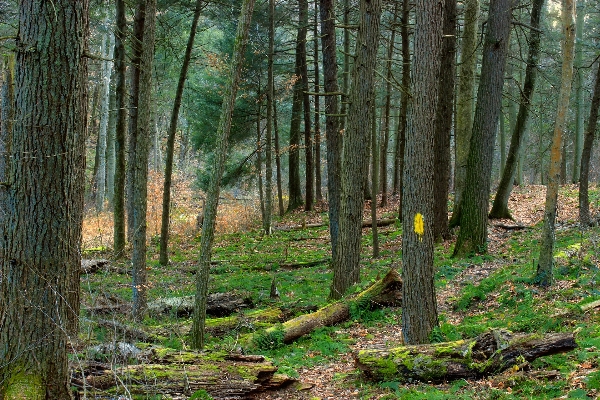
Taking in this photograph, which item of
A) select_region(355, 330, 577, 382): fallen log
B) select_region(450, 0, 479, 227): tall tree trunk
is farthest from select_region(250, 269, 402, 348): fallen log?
select_region(450, 0, 479, 227): tall tree trunk

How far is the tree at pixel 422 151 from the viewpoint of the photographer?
6.77 meters

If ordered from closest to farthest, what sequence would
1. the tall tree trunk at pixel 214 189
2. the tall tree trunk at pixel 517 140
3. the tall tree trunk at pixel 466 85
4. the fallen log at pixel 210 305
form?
the tall tree trunk at pixel 214 189
the fallen log at pixel 210 305
the tall tree trunk at pixel 466 85
the tall tree trunk at pixel 517 140

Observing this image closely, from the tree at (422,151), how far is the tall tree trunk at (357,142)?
2.94 m

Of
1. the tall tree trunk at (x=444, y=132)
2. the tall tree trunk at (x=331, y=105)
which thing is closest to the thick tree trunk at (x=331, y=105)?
the tall tree trunk at (x=331, y=105)

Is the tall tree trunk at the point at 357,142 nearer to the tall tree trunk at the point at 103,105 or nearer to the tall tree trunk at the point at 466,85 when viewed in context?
the tall tree trunk at the point at 466,85

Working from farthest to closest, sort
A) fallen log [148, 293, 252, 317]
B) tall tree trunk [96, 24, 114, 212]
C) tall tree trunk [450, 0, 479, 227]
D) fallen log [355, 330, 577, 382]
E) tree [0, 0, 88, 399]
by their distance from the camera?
tall tree trunk [96, 24, 114, 212]
tall tree trunk [450, 0, 479, 227]
fallen log [148, 293, 252, 317]
fallen log [355, 330, 577, 382]
tree [0, 0, 88, 399]

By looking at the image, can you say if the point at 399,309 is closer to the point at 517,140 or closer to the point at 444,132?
the point at 444,132

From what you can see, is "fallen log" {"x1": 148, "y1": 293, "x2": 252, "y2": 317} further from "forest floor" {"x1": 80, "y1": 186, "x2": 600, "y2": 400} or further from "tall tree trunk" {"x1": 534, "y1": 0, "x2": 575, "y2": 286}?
"tall tree trunk" {"x1": 534, "y1": 0, "x2": 575, "y2": 286}

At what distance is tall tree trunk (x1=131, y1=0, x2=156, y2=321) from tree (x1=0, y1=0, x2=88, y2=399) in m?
4.83

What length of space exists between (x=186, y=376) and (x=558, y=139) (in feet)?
23.0

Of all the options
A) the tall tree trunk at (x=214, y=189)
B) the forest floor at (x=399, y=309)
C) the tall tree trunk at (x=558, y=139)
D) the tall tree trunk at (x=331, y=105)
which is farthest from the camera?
the tall tree trunk at (x=331, y=105)

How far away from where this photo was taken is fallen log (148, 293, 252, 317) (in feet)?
32.8

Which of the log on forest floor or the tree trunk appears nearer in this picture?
the log on forest floor

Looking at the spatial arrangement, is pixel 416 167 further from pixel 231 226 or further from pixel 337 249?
pixel 231 226
